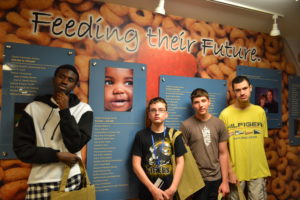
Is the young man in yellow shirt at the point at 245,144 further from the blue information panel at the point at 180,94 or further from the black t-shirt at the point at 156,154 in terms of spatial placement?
the black t-shirt at the point at 156,154

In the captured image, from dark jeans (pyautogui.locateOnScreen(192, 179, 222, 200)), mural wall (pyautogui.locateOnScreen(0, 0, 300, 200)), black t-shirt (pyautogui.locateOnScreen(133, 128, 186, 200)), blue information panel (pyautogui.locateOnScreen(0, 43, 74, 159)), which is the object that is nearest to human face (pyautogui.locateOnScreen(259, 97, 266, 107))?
mural wall (pyautogui.locateOnScreen(0, 0, 300, 200))

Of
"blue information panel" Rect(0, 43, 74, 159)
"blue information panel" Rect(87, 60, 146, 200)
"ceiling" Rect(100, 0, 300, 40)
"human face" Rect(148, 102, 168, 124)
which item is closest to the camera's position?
"blue information panel" Rect(0, 43, 74, 159)

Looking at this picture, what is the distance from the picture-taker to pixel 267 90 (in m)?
2.54

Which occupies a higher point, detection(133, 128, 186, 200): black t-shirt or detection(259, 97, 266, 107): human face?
detection(259, 97, 266, 107): human face

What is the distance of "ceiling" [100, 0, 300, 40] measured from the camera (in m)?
2.03

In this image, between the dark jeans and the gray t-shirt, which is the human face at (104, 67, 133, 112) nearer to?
the gray t-shirt

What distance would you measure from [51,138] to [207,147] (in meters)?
1.14

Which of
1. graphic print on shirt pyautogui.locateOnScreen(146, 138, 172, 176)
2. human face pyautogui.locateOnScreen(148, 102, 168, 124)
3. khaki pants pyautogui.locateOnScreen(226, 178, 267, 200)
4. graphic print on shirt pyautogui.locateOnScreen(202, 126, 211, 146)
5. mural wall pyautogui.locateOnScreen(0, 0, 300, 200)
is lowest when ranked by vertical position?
khaki pants pyautogui.locateOnScreen(226, 178, 267, 200)

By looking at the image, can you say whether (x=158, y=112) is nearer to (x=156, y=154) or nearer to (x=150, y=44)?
(x=156, y=154)

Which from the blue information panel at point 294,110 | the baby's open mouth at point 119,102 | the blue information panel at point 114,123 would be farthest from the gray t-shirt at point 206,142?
the blue information panel at point 294,110

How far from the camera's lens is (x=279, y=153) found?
2613mm

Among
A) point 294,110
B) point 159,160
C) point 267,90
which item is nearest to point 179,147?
point 159,160

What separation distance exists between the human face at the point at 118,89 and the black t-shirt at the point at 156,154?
1.04ft

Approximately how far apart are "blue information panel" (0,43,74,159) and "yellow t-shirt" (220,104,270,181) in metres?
1.49
